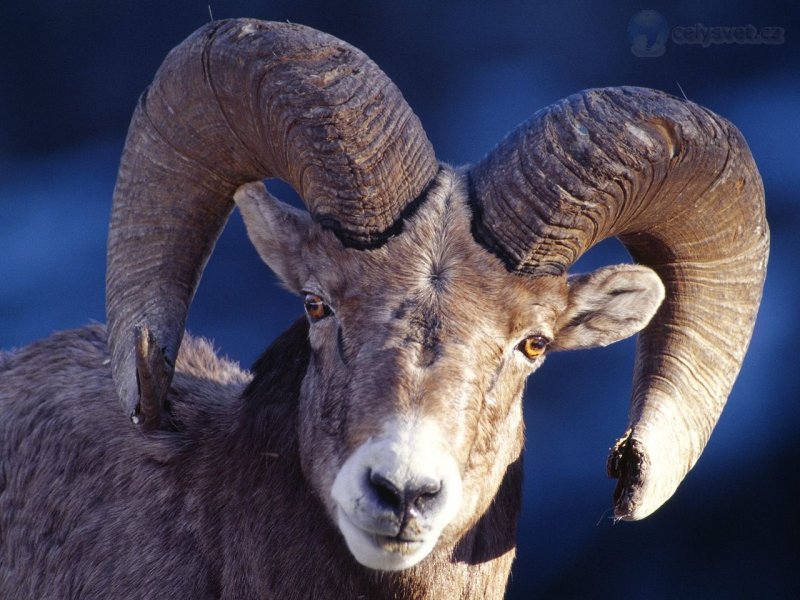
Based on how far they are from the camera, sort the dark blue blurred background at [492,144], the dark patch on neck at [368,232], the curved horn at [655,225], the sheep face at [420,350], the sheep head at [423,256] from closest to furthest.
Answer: the sheep face at [420,350], the sheep head at [423,256], the curved horn at [655,225], the dark patch on neck at [368,232], the dark blue blurred background at [492,144]

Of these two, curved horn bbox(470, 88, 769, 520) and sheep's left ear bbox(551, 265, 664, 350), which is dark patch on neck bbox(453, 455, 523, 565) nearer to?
curved horn bbox(470, 88, 769, 520)

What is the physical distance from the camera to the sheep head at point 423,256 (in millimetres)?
3365

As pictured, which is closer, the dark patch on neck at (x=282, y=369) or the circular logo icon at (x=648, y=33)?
the dark patch on neck at (x=282, y=369)

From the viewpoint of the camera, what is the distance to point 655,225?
13.4ft

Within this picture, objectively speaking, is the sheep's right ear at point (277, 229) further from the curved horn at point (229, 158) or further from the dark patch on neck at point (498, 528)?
the dark patch on neck at point (498, 528)

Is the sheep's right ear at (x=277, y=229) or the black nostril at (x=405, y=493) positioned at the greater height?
the sheep's right ear at (x=277, y=229)

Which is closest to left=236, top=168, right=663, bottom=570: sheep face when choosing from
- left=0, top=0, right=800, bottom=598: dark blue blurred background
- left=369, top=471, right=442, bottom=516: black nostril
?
left=369, top=471, right=442, bottom=516: black nostril

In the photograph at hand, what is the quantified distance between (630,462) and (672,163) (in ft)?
3.83

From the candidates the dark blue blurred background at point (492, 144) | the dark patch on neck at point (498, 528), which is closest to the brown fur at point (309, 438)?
the dark patch on neck at point (498, 528)

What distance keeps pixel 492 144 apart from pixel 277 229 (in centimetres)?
476

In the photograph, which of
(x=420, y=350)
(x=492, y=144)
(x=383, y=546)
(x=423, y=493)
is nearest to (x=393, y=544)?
(x=383, y=546)

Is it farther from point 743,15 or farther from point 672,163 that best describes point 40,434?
point 743,15

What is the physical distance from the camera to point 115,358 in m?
4.22

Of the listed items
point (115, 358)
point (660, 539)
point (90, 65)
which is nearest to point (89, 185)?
point (90, 65)
